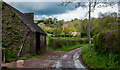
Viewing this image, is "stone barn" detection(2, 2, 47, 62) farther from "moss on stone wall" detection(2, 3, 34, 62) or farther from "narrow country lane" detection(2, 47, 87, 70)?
"narrow country lane" detection(2, 47, 87, 70)

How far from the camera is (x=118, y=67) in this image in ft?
21.7

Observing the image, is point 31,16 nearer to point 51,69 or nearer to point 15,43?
point 15,43

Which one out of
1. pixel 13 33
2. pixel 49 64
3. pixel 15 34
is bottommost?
pixel 49 64

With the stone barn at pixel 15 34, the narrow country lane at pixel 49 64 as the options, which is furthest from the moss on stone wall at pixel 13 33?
the narrow country lane at pixel 49 64

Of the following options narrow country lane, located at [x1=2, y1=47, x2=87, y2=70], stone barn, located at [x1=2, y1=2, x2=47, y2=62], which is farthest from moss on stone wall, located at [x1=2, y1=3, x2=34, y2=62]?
narrow country lane, located at [x1=2, y1=47, x2=87, y2=70]

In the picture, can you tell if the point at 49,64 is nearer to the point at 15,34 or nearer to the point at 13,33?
the point at 15,34

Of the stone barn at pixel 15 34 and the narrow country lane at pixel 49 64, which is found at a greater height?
the stone barn at pixel 15 34

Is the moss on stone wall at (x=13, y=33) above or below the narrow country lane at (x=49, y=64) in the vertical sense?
above

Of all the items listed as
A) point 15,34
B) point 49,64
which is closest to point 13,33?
point 15,34

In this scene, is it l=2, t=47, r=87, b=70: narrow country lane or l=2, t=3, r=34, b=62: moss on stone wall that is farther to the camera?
l=2, t=3, r=34, b=62: moss on stone wall

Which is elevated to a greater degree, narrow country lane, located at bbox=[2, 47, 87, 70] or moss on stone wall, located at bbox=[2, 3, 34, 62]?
moss on stone wall, located at bbox=[2, 3, 34, 62]

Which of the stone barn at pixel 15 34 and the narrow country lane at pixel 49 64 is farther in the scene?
the stone barn at pixel 15 34

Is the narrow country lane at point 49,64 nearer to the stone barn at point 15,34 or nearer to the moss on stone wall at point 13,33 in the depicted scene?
the stone barn at point 15,34

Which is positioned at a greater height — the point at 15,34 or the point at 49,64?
the point at 15,34
